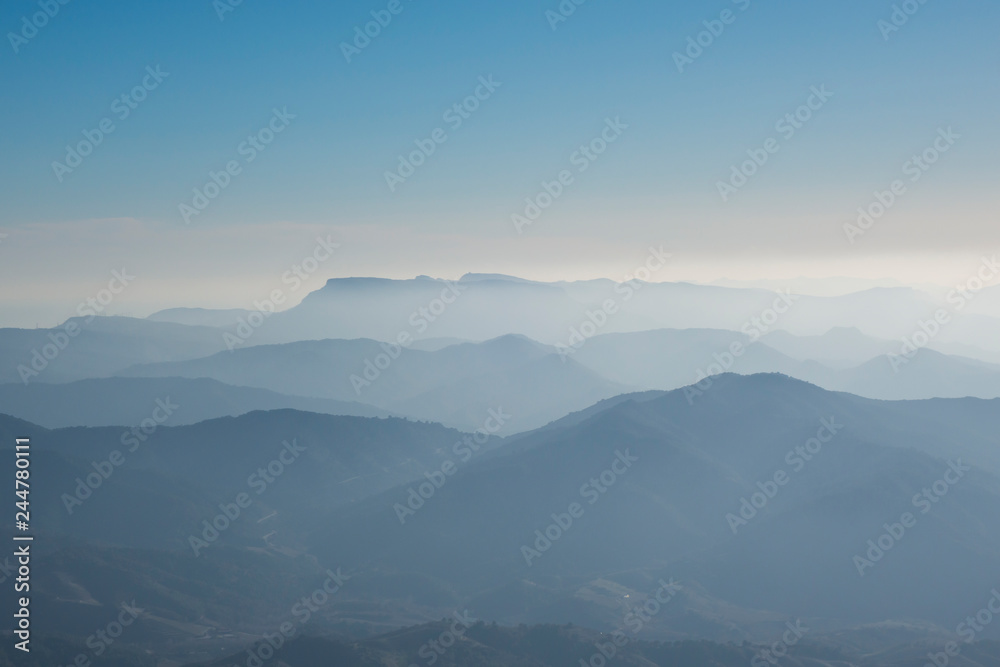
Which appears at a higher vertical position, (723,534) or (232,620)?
(723,534)

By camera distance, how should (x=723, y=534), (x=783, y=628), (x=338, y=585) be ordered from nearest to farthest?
(x=783, y=628) → (x=338, y=585) → (x=723, y=534)

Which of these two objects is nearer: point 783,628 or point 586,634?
point 586,634

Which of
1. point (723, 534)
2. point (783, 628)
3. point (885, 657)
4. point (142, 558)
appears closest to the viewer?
point (885, 657)

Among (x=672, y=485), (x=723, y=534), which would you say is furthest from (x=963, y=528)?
(x=672, y=485)

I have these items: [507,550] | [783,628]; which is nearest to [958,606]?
[783,628]

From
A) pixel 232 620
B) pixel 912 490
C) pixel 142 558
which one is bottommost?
pixel 232 620

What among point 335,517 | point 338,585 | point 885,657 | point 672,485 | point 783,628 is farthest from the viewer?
point 335,517

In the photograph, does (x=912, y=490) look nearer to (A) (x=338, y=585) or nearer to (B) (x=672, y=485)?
(B) (x=672, y=485)

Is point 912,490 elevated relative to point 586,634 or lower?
elevated

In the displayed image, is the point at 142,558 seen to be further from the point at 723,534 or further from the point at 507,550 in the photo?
the point at 723,534

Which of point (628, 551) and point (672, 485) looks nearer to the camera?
point (628, 551)
